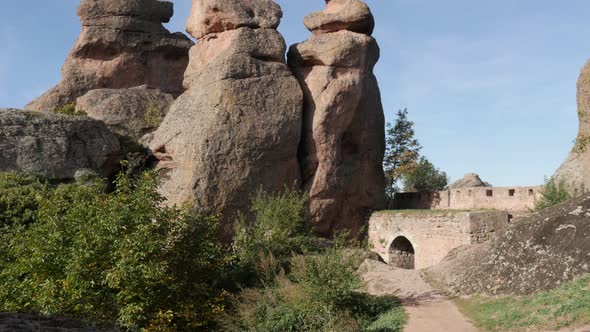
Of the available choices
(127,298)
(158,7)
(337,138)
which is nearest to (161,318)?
(127,298)

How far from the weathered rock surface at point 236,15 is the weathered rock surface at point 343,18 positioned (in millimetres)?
1675

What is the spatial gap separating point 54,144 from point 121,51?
13653 millimetres

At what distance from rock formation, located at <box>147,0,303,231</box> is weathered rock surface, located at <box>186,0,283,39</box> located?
41 millimetres

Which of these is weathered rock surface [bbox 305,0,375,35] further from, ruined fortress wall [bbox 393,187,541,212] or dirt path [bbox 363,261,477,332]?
dirt path [bbox 363,261,477,332]

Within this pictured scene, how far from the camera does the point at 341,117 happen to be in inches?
914

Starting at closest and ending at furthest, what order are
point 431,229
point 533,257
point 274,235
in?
1. point 533,257
2. point 274,235
3. point 431,229

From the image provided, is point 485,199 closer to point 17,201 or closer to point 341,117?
point 341,117

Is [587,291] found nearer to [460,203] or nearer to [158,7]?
[460,203]

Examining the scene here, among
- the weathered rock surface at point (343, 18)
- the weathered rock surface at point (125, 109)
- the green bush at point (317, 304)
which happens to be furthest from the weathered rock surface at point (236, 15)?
the green bush at point (317, 304)

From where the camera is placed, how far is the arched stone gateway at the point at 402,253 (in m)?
23.1

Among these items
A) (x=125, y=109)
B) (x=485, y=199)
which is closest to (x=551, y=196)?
(x=485, y=199)

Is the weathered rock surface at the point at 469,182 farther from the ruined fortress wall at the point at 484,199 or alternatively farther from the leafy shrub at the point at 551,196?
the leafy shrub at the point at 551,196

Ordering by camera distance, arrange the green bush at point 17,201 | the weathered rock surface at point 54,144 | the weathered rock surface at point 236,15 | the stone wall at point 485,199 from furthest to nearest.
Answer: the weathered rock surface at point 236,15 < the stone wall at point 485,199 < the weathered rock surface at point 54,144 < the green bush at point 17,201

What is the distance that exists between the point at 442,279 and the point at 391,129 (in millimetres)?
21507
